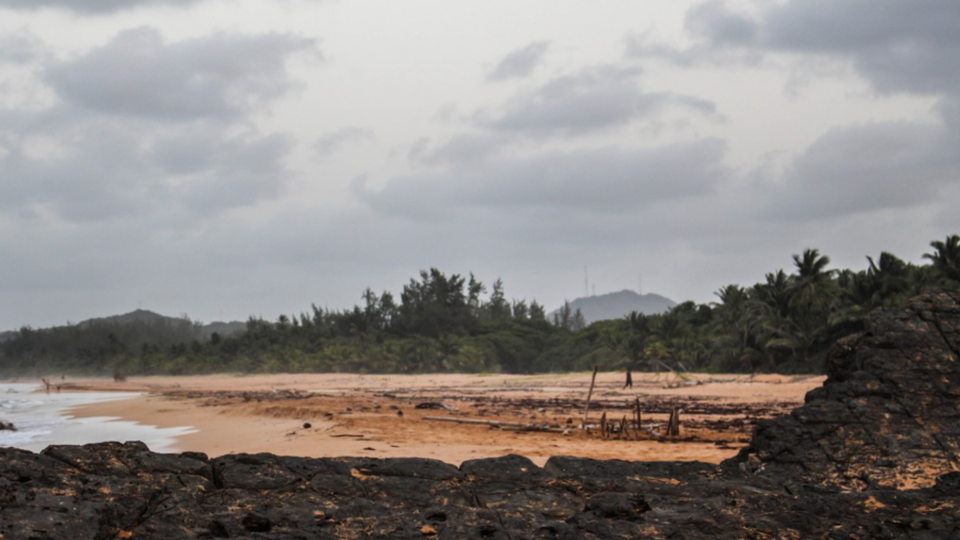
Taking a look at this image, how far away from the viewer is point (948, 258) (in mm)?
32031

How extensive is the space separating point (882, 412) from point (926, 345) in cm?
68

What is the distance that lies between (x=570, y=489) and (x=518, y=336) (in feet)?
195

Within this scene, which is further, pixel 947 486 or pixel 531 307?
pixel 531 307

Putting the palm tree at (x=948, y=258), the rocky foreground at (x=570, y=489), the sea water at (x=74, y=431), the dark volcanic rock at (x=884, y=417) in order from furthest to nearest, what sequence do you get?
the palm tree at (x=948, y=258) → the sea water at (x=74, y=431) → the dark volcanic rock at (x=884, y=417) → the rocky foreground at (x=570, y=489)

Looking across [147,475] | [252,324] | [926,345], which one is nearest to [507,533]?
[147,475]

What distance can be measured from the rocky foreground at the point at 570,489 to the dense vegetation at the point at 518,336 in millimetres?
29589

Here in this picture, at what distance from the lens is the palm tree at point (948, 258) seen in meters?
31.6

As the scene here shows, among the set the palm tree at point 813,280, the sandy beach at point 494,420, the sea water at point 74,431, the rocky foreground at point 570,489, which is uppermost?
the palm tree at point 813,280

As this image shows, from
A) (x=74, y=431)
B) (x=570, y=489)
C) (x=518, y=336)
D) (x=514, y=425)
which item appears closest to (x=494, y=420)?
(x=514, y=425)

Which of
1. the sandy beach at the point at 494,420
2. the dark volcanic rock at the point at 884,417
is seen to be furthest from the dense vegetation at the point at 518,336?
the dark volcanic rock at the point at 884,417

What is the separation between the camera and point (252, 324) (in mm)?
70125

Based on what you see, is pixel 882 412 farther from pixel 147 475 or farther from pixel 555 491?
pixel 147 475

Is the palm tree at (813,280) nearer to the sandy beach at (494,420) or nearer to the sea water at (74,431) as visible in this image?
the sandy beach at (494,420)

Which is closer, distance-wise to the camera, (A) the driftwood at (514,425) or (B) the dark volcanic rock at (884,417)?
(B) the dark volcanic rock at (884,417)
